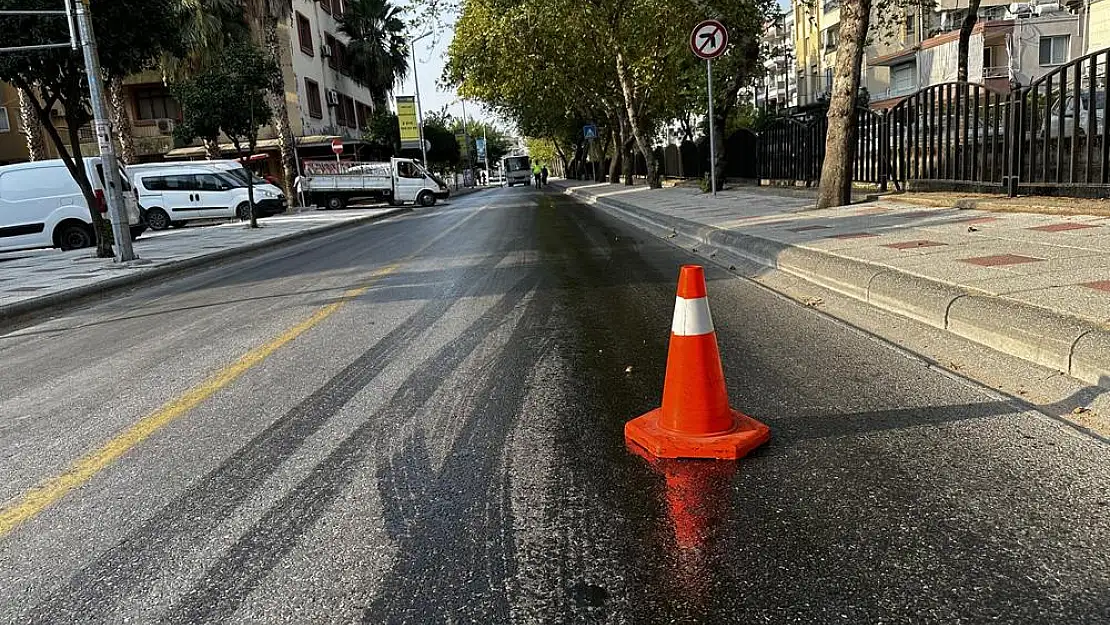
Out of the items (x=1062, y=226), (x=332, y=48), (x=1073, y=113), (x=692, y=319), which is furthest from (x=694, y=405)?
(x=332, y=48)

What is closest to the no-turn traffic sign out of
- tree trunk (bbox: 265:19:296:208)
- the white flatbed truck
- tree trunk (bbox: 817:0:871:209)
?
tree trunk (bbox: 817:0:871:209)

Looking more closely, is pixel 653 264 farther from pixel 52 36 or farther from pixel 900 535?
pixel 52 36

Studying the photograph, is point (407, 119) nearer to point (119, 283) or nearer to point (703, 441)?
point (119, 283)

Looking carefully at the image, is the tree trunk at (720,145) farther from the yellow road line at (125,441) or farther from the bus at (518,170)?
the bus at (518,170)

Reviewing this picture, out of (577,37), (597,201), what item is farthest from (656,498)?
(577,37)

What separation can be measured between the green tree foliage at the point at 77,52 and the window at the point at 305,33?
28069 millimetres

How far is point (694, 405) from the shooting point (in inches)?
133

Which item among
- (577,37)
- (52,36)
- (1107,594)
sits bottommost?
(1107,594)

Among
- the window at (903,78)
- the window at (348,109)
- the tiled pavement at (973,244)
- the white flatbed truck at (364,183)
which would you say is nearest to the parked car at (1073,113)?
the tiled pavement at (973,244)

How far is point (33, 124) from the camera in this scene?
95.3 feet

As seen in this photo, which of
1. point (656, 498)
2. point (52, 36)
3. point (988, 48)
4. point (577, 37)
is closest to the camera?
point (656, 498)

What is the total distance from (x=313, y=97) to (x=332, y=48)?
23.8 feet

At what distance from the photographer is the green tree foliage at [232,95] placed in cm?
2562

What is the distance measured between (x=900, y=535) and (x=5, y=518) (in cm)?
332
